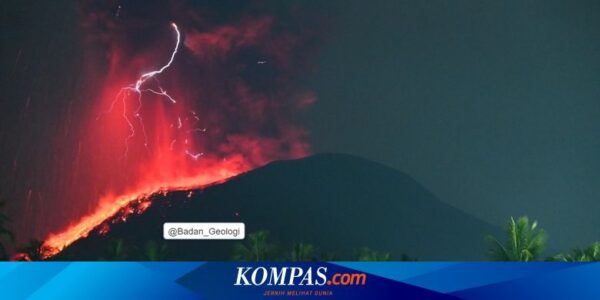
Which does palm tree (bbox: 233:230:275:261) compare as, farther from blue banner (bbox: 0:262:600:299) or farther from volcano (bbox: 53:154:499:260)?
blue banner (bbox: 0:262:600:299)

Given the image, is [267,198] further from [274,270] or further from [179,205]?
[274,270]

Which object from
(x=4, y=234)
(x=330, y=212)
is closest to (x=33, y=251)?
(x=4, y=234)

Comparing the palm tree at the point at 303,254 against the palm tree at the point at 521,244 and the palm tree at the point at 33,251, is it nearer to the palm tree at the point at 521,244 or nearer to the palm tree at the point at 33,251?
the palm tree at the point at 521,244

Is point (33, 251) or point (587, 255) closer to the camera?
point (587, 255)

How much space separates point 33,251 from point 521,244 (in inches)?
847

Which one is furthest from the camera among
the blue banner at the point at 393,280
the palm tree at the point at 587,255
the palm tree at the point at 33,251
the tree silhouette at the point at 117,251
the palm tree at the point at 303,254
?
the tree silhouette at the point at 117,251

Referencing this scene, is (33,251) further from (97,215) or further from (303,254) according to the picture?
(303,254)

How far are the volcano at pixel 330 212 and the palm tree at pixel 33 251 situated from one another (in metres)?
17.0

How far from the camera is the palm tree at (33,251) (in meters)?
32.5

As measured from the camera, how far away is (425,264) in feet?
36.1

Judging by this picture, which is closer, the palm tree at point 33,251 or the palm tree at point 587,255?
the palm tree at point 587,255

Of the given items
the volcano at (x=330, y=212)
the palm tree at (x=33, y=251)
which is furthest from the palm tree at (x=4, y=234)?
the volcano at (x=330, y=212)

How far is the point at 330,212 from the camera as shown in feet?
199

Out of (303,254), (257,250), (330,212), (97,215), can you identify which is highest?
(330,212)
